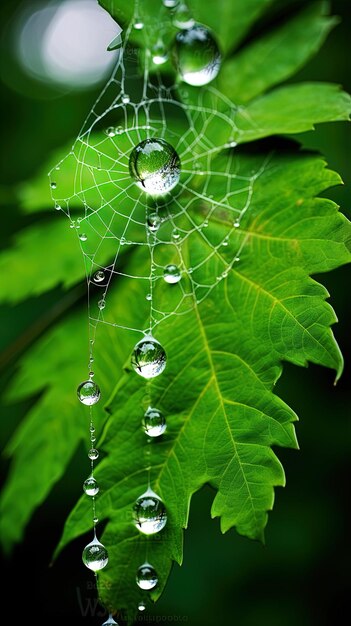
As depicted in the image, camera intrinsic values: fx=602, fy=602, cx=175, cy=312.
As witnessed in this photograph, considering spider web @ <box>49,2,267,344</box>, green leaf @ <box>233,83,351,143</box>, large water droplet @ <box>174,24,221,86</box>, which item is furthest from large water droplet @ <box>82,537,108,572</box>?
large water droplet @ <box>174,24,221,86</box>

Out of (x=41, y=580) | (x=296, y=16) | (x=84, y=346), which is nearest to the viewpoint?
(x=84, y=346)

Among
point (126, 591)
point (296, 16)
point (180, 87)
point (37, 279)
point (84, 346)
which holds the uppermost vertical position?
point (296, 16)

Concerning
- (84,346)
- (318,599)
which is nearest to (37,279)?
(84,346)

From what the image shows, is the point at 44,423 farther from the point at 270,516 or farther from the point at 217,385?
the point at 270,516

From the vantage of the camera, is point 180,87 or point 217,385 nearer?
point 217,385

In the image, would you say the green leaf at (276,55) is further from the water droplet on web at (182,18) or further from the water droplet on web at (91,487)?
the water droplet on web at (91,487)

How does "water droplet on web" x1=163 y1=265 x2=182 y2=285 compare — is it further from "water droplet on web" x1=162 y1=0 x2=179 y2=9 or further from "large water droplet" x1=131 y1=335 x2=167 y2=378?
"water droplet on web" x1=162 y1=0 x2=179 y2=9
